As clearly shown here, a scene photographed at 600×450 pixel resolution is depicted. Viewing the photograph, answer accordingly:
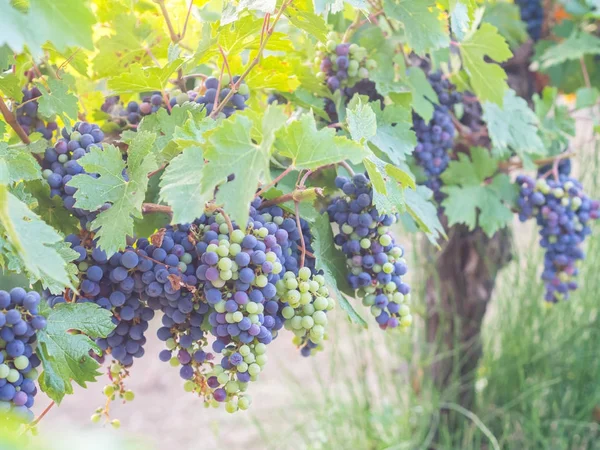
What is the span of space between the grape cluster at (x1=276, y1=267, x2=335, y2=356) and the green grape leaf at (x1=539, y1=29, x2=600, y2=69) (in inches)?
39.8

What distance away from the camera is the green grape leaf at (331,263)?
2.42 feet

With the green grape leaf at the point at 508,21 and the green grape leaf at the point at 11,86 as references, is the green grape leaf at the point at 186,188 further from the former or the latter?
the green grape leaf at the point at 508,21

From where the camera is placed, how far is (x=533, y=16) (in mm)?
1663

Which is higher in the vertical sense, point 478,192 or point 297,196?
point 297,196

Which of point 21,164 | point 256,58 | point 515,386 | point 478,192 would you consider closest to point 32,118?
point 21,164

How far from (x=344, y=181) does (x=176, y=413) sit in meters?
2.82

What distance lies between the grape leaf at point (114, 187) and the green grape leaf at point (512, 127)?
70 centimetres

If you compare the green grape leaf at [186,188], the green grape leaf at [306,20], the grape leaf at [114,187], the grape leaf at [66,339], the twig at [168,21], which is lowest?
the grape leaf at [66,339]

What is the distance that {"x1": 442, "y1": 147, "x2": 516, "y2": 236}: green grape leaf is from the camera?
3.87ft

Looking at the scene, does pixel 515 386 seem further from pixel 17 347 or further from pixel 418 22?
pixel 17 347

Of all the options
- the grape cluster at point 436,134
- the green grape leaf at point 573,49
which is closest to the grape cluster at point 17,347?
the grape cluster at point 436,134

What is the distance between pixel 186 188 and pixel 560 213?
0.82 m

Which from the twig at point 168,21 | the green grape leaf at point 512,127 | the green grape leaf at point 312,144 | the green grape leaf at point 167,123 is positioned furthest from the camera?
the green grape leaf at point 512,127

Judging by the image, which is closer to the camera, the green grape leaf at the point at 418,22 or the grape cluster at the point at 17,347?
the grape cluster at the point at 17,347
